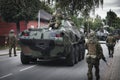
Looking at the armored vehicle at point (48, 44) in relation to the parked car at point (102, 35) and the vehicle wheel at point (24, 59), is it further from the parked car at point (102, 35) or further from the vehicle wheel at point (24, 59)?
the parked car at point (102, 35)

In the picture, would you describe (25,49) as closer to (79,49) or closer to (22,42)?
(22,42)

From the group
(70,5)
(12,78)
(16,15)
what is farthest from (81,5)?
(16,15)

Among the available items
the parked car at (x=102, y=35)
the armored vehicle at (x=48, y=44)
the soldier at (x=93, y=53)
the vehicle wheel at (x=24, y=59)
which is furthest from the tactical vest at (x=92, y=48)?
the parked car at (x=102, y=35)

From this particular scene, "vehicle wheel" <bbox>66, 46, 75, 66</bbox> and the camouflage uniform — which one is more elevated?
the camouflage uniform

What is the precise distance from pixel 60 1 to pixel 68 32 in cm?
756

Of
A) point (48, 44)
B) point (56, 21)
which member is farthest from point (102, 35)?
point (48, 44)

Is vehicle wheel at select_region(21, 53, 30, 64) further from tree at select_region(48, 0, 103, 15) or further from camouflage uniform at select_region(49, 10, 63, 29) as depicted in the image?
tree at select_region(48, 0, 103, 15)

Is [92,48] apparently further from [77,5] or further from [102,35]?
[102,35]

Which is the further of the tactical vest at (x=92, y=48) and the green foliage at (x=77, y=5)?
the green foliage at (x=77, y=5)

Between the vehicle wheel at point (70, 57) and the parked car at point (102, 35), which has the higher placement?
the parked car at point (102, 35)

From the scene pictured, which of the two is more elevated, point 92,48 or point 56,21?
point 56,21

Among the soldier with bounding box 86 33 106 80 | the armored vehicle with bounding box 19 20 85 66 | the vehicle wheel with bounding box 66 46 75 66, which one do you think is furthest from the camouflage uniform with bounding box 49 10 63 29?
the soldier with bounding box 86 33 106 80

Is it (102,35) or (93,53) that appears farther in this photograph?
(102,35)

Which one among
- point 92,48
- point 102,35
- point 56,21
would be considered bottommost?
point 92,48
